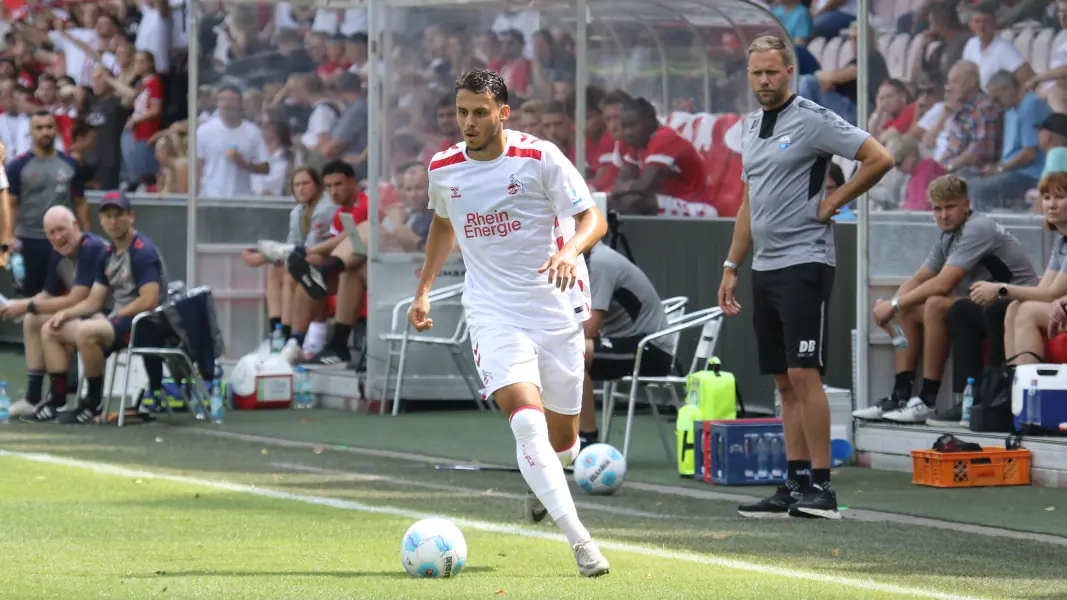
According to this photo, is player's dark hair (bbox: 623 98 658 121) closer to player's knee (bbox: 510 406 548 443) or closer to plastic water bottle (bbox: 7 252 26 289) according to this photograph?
plastic water bottle (bbox: 7 252 26 289)

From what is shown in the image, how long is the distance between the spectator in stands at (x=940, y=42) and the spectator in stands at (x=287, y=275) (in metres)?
6.98

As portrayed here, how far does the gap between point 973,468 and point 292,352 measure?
790 cm

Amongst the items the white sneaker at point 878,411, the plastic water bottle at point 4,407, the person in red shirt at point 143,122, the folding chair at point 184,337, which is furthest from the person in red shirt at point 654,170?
the person in red shirt at point 143,122

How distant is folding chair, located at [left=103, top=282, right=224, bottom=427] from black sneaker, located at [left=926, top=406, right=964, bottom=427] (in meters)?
5.59

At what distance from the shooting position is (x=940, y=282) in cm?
1223

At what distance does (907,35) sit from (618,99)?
4.33 metres

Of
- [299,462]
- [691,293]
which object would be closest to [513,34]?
[691,293]

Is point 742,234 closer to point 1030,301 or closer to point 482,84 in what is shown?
point 1030,301

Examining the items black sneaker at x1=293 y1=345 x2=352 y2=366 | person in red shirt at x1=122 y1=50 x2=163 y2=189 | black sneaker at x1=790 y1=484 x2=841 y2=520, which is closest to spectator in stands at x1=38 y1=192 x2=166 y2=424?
black sneaker at x1=293 y1=345 x2=352 y2=366

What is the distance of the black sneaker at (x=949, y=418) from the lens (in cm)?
1201

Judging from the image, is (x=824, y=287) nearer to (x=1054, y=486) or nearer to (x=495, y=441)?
(x=1054, y=486)

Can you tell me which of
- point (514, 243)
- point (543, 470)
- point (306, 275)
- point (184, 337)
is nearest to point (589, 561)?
point (543, 470)

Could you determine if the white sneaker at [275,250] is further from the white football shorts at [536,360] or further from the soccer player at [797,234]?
the white football shorts at [536,360]

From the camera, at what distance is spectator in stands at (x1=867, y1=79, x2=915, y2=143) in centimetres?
1286
